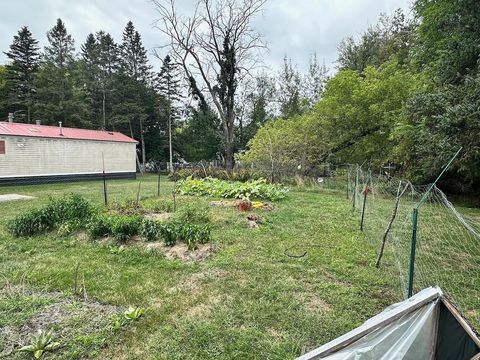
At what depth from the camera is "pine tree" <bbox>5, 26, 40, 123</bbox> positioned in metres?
23.4

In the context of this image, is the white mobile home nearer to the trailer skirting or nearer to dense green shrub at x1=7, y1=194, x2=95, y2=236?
the trailer skirting

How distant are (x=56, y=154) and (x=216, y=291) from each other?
50.6 ft

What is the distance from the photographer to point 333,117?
13.7 meters

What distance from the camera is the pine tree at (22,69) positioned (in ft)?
76.7

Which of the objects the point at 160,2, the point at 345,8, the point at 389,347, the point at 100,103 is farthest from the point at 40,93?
the point at 389,347

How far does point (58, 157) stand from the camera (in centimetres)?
1536

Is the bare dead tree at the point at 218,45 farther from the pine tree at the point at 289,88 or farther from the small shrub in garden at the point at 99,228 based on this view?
the small shrub in garden at the point at 99,228

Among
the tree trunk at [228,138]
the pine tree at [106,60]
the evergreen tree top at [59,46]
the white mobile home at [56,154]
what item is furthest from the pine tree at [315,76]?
the evergreen tree top at [59,46]

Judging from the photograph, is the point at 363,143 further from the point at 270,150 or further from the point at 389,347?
the point at 389,347

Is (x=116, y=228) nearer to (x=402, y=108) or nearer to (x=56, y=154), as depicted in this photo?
(x=402, y=108)

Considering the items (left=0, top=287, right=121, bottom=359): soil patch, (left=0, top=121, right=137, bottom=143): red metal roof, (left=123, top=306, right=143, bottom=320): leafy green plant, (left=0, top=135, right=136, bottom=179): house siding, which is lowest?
(left=0, top=287, right=121, bottom=359): soil patch

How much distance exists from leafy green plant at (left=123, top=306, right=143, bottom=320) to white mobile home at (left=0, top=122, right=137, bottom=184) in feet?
33.8

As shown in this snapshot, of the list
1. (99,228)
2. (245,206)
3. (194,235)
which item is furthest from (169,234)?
(245,206)

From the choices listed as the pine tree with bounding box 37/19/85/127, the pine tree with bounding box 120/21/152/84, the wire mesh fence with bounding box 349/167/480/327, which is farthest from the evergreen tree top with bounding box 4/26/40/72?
the wire mesh fence with bounding box 349/167/480/327
